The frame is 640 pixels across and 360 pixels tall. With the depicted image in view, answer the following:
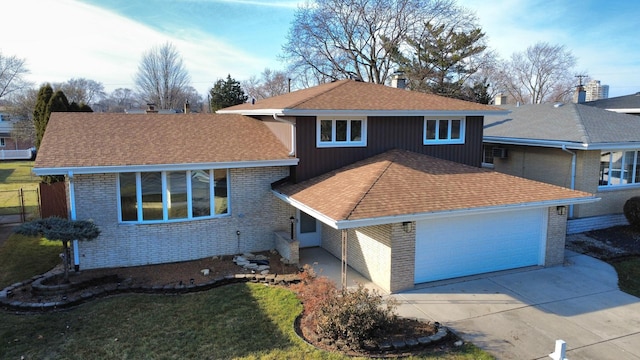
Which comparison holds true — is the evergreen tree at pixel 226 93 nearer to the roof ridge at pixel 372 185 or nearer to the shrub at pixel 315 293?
the roof ridge at pixel 372 185

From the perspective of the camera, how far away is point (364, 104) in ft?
45.0

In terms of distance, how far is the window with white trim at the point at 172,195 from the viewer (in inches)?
462

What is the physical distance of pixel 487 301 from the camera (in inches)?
376

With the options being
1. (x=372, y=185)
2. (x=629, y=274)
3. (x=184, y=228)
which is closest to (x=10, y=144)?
(x=184, y=228)

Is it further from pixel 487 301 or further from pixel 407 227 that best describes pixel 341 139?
pixel 487 301

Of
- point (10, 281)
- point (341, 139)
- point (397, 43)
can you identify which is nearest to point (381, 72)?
point (397, 43)

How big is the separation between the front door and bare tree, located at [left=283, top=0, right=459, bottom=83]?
86.3 feet

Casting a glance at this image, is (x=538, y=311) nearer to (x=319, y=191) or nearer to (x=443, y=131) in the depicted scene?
(x=319, y=191)

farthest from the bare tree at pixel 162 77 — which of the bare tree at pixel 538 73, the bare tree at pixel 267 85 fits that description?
the bare tree at pixel 538 73

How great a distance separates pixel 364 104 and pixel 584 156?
870 centimetres

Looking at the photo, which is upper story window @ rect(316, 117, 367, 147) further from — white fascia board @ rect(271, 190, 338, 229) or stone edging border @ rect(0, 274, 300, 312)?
stone edging border @ rect(0, 274, 300, 312)

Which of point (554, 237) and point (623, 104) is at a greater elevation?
point (623, 104)

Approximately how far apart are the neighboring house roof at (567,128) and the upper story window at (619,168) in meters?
0.63

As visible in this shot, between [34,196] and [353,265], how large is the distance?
65.1 ft
